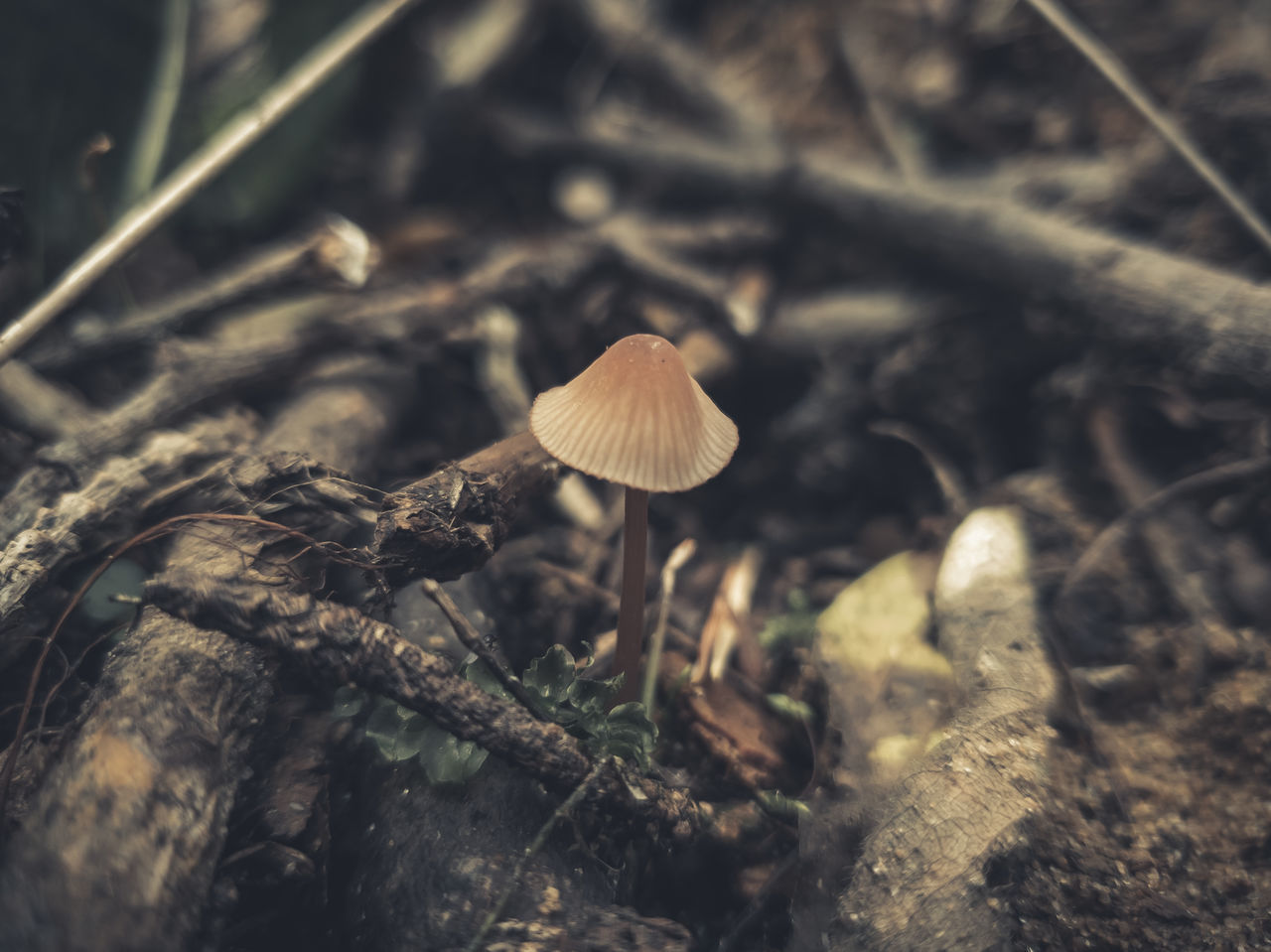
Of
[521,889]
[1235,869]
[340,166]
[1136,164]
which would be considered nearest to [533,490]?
[521,889]

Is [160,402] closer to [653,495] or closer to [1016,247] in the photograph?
[653,495]

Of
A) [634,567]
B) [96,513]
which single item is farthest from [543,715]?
[96,513]

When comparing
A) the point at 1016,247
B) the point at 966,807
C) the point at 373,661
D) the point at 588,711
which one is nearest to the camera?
the point at 373,661

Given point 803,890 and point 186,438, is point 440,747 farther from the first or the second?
point 186,438

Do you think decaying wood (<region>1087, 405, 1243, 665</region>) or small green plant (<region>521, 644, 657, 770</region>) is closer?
small green plant (<region>521, 644, 657, 770</region>)

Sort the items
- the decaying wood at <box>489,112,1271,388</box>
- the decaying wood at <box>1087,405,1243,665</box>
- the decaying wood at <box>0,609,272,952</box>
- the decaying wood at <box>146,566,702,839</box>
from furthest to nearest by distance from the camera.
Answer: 1. the decaying wood at <box>489,112,1271,388</box>
2. the decaying wood at <box>1087,405,1243,665</box>
3. the decaying wood at <box>146,566,702,839</box>
4. the decaying wood at <box>0,609,272,952</box>

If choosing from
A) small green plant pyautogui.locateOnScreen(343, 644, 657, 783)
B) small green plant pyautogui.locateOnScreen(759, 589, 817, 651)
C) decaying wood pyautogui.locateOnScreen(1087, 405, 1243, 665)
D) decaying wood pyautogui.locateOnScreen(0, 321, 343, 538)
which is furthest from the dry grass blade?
decaying wood pyautogui.locateOnScreen(1087, 405, 1243, 665)

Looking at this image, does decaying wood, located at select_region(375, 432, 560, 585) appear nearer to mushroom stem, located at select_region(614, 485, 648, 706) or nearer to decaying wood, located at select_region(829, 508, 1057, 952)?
mushroom stem, located at select_region(614, 485, 648, 706)
